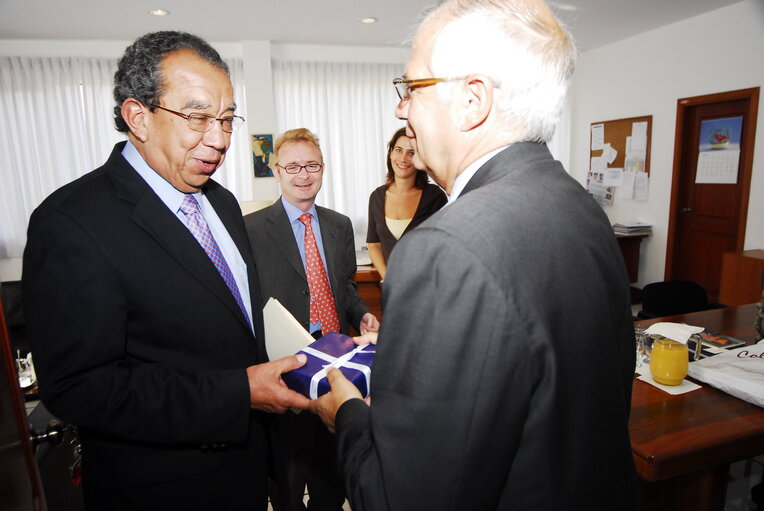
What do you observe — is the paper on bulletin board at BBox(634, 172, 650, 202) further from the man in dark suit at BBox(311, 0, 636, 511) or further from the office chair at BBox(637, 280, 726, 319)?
the man in dark suit at BBox(311, 0, 636, 511)

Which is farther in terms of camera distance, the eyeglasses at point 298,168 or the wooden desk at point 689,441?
the eyeglasses at point 298,168

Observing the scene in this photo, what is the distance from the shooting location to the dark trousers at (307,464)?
1841 mm

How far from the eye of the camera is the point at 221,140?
109cm

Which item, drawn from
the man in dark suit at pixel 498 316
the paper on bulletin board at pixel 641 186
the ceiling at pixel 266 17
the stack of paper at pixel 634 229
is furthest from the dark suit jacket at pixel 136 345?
the paper on bulletin board at pixel 641 186

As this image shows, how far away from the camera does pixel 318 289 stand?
196cm

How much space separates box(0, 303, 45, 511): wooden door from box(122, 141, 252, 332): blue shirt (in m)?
0.42

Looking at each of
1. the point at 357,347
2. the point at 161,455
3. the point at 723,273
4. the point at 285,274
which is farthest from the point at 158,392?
the point at 723,273

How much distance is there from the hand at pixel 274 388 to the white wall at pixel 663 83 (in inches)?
202

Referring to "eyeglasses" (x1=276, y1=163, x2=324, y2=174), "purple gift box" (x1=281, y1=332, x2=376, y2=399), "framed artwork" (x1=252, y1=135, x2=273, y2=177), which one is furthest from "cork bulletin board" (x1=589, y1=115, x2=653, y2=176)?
"purple gift box" (x1=281, y1=332, x2=376, y2=399)

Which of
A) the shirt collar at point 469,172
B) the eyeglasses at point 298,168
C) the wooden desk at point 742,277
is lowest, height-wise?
the wooden desk at point 742,277

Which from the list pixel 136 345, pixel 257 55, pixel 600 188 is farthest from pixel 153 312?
pixel 600 188

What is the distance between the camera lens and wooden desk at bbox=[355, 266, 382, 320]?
147 inches

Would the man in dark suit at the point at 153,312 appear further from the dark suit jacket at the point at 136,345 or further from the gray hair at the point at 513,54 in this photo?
the gray hair at the point at 513,54

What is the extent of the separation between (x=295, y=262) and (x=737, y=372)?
1607mm
